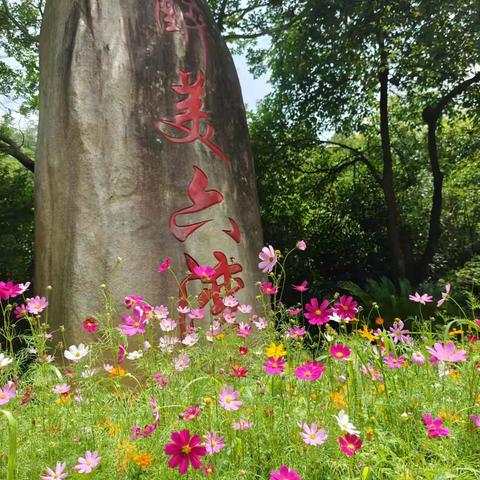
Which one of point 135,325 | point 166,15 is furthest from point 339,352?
point 166,15

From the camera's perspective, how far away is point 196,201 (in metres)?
4.42

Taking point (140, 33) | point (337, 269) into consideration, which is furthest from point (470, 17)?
point (337, 269)

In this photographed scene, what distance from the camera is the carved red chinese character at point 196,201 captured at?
4281 mm

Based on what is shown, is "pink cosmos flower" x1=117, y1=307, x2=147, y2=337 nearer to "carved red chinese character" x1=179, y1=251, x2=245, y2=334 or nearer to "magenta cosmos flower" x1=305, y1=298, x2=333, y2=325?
"magenta cosmos flower" x1=305, y1=298, x2=333, y2=325

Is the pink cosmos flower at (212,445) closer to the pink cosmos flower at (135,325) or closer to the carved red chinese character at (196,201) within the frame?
the pink cosmos flower at (135,325)

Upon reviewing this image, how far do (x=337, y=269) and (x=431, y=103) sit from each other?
324 centimetres

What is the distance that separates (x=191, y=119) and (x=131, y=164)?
743 mm

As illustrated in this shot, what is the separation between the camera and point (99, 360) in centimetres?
368

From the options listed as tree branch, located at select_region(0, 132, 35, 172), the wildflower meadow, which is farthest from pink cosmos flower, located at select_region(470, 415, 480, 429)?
tree branch, located at select_region(0, 132, 35, 172)

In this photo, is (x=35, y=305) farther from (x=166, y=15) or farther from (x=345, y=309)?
(x=166, y=15)

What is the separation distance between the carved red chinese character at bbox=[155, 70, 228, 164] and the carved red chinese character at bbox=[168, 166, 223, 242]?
0.99ft

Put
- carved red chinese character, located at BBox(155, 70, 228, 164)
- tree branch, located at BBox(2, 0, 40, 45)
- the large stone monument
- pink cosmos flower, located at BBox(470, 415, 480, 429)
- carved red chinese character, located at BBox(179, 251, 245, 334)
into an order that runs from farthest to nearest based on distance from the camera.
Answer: tree branch, located at BBox(2, 0, 40, 45) < carved red chinese character, located at BBox(155, 70, 228, 164) < carved red chinese character, located at BBox(179, 251, 245, 334) < the large stone monument < pink cosmos flower, located at BBox(470, 415, 480, 429)

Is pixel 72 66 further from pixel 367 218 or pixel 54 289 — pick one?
pixel 367 218

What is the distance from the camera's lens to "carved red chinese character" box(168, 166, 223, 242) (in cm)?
428
